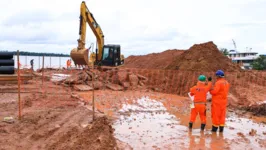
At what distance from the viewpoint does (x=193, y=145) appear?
23.1 feet

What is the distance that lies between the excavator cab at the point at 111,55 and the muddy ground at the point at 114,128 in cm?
1007

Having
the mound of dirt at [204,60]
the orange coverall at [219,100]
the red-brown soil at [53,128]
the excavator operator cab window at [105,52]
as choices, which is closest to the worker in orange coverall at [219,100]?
the orange coverall at [219,100]

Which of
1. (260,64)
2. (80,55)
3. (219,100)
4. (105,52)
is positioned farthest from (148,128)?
(260,64)

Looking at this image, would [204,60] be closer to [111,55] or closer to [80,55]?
[111,55]

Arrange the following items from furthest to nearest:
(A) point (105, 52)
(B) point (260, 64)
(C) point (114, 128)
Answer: (B) point (260, 64)
(A) point (105, 52)
(C) point (114, 128)

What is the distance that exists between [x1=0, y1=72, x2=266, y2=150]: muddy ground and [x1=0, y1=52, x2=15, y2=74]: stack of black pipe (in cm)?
380

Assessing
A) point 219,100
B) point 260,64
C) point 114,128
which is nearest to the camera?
point 219,100

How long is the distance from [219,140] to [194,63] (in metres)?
14.7

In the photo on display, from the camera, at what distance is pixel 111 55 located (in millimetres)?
22516

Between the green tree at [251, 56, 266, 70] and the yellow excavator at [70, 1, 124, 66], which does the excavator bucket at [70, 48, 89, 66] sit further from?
the green tree at [251, 56, 266, 70]

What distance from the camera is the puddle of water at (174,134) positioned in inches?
280

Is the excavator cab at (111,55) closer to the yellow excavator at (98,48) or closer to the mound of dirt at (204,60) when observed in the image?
the yellow excavator at (98,48)

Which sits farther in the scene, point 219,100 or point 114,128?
point 114,128

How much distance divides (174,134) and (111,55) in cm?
1504
